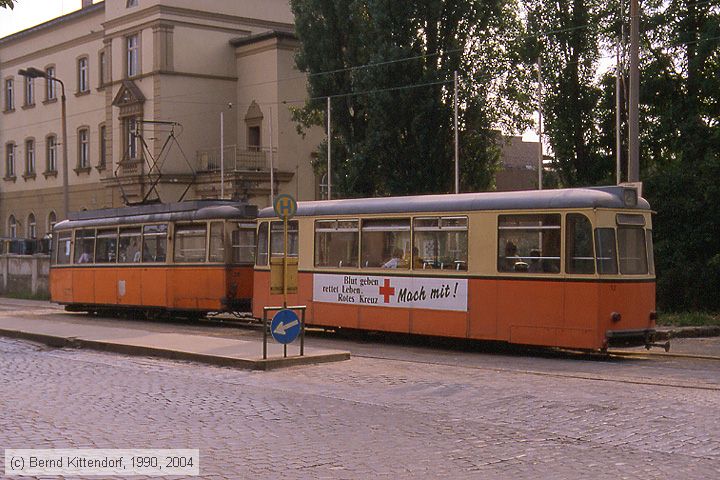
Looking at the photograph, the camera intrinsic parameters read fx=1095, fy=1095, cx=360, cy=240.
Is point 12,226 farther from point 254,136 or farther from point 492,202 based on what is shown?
point 492,202

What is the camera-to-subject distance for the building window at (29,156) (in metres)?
60.1

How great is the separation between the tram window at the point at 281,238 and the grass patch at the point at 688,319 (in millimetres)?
8347

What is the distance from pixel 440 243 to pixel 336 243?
281 cm

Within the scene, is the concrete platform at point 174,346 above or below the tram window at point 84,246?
below

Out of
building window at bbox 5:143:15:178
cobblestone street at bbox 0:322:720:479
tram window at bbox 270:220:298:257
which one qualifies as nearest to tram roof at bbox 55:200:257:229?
tram window at bbox 270:220:298:257

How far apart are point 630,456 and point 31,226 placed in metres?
54.5

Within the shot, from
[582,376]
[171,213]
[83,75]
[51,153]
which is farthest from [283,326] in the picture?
[51,153]

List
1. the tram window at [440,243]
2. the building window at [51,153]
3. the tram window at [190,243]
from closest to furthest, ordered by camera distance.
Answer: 1. the tram window at [440,243]
2. the tram window at [190,243]
3. the building window at [51,153]

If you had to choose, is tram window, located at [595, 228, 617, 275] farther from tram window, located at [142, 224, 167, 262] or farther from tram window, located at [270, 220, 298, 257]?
tram window, located at [142, 224, 167, 262]

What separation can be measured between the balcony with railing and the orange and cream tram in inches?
611

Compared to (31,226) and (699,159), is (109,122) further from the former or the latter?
(699,159)

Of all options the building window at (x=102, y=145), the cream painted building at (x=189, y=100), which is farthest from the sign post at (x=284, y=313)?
the building window at (x=102, y=145)

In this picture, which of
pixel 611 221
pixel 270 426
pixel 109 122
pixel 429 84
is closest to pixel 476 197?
pixel 611 221

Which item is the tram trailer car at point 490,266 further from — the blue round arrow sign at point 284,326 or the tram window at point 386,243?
the blue round arrow sign at point 284,326
